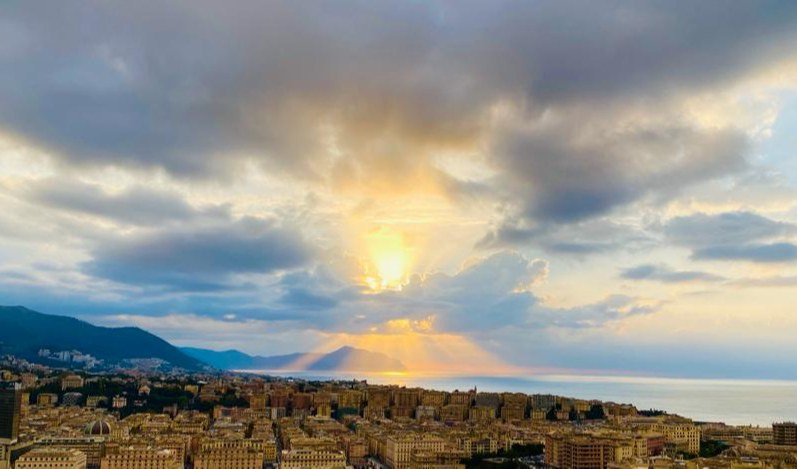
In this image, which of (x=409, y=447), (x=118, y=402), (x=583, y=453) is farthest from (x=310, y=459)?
(x=118, y=402)

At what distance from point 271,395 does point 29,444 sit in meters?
47.7

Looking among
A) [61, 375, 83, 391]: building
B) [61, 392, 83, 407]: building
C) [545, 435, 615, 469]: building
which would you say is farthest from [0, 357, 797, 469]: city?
[61, 375, 83, 391]: building

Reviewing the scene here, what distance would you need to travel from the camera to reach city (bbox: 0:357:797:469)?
148 feet

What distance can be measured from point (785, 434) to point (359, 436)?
1283 inches

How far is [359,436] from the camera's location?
65.8m

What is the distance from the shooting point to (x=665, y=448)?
177 feet

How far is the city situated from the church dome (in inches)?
3.2

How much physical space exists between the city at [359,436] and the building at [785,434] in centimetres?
9

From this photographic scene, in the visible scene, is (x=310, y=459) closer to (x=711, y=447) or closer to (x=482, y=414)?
(x=711, y=447)

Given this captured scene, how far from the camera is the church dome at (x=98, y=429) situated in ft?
182

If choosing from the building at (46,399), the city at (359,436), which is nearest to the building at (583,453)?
the city at (359,436)

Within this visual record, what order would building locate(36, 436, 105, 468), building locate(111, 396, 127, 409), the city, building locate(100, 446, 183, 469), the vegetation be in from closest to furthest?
building locate(100, 446, 183, 469) → the city → building locate(36, 436, 105, 468) → the vegetation → building locate(111, 396, 127, 409)

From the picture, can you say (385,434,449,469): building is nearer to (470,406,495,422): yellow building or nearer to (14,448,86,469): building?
(14,448,86,469): building

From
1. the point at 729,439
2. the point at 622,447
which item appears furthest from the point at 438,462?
the point at 729,439
